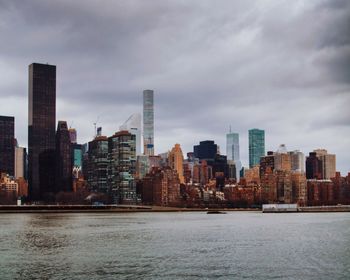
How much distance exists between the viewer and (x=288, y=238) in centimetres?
11781

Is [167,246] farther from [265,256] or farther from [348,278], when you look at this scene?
[348,278]

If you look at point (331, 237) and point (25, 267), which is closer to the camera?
point (25, 267)

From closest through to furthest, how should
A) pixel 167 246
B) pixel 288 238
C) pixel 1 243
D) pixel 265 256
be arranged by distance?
pixel 265 256, pixel 167 246, pixel 1 243, pixel 288 238

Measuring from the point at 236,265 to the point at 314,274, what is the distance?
430 inches

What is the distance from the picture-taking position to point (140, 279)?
63312mm

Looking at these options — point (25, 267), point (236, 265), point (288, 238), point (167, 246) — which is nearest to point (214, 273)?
point (236, 265)

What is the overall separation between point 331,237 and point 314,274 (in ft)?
181

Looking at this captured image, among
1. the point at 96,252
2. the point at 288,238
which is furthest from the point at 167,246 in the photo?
the point at 288,238

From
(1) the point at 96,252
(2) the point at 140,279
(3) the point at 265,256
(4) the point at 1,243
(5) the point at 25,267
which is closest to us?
(2) the point at 140,279

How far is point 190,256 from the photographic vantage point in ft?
277

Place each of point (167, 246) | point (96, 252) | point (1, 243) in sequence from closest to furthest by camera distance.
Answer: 1. point (96, 252)
2. point (167, 246)
3. point (1, 243)

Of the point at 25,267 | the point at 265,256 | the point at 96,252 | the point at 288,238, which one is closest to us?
the point at 25,267

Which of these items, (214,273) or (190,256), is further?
(190,256)

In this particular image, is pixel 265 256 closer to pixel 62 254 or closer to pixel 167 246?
pixel 167 246
